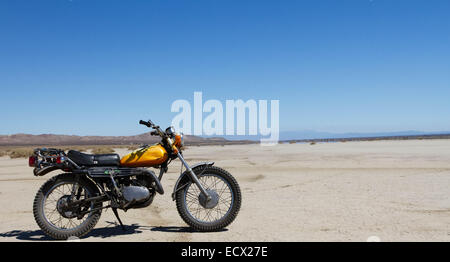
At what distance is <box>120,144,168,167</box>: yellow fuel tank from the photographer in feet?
16.6

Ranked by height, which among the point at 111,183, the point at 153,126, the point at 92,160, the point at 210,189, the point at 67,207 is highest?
the point at 153,126

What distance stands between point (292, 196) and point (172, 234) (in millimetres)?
3669

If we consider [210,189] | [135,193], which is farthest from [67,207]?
[210,189]

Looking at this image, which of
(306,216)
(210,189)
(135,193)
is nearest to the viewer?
(135,193)

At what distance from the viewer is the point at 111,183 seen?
16.9 ft

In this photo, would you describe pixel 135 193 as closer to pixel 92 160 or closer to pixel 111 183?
pixel 111 183

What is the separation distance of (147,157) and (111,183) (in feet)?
2.26

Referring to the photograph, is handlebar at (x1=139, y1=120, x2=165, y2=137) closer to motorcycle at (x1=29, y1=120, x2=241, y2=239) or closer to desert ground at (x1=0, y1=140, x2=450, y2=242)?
motorcycle at (x1=29, y1=120, x2=241, y2=239)

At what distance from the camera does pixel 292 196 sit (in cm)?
791

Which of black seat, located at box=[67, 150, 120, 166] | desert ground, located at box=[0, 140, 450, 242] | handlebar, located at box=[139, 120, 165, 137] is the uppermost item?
handlebar, located at box=[139, 120, 165, 137]

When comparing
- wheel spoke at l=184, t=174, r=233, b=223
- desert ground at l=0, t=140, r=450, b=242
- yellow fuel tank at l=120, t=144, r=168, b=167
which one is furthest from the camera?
A: wheel spoke at l=184, t=174, r=233, b=223

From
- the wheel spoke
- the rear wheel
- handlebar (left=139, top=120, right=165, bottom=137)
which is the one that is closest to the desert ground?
the rear wheel
